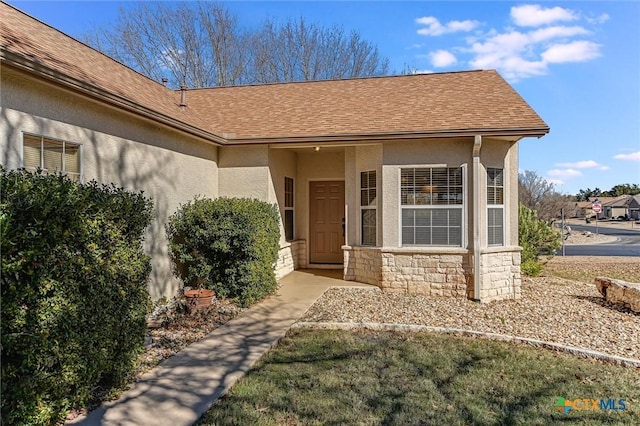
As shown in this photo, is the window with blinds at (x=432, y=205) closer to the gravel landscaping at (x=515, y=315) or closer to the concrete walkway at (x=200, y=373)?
the gravel landscaping at (x=515, y=315)

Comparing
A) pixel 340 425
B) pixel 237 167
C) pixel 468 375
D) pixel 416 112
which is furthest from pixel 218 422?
pixel 416 112

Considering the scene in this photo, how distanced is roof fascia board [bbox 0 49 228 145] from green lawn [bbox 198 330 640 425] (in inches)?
165

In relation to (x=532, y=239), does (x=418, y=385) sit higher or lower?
lower

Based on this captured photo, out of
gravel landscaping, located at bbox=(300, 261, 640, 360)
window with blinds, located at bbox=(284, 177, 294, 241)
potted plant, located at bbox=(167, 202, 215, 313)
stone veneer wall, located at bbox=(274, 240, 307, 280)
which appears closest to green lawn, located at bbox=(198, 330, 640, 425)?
gravel landscaping, located at bbox=(300, 261, 640, 360)

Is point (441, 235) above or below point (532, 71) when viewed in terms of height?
below

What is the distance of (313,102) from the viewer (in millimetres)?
10688

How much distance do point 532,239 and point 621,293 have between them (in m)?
3.24

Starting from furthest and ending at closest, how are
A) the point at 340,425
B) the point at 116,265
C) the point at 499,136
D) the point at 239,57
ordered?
the point at 239,57, the point at 499,136, the point at 116,265, the point at 340,425

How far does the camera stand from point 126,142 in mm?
6504

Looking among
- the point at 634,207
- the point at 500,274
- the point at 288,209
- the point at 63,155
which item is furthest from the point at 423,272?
the point at 634,207

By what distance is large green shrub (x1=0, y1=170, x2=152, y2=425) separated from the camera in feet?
9.12

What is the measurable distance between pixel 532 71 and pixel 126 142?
10.4 m

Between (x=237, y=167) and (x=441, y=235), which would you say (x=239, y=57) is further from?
(x=441, y=235)

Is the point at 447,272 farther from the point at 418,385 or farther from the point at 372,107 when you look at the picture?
the point at 418,385
